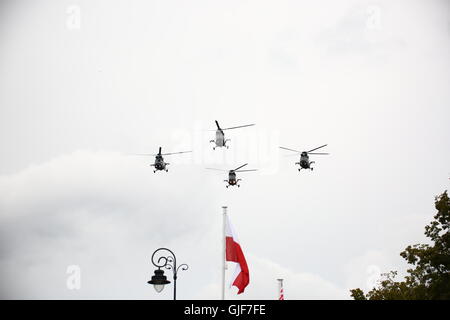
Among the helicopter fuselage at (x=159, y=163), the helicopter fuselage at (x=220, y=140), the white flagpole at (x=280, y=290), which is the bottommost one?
the white flagpole at (x=280, y=290)

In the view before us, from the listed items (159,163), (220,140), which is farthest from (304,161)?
(159,163)

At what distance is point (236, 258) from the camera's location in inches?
1113

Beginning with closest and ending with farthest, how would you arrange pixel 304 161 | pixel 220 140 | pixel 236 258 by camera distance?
pixel 236 258, pixel 220 140, pixel 304 161

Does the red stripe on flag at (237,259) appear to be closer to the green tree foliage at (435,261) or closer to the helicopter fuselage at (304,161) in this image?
the green tree foliage at (435,261)

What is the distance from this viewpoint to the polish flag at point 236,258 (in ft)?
92.1

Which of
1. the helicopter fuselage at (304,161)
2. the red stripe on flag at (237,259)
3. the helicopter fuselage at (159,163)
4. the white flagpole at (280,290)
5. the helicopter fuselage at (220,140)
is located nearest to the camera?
the red stripe on flag at (237,259)

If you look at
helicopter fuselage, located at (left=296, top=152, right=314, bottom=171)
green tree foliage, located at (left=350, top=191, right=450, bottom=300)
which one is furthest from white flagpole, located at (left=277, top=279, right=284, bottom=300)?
helicopter fuselage, located at (left=296, top=152, right=314, bottom=171)

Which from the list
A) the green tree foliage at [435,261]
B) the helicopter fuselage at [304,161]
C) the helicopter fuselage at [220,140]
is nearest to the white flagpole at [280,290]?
the green tree foliage at [435,261]

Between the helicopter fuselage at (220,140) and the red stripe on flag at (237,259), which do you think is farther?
the helicopter fuselage at (220,140)

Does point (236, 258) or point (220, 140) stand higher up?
point (220, 140)

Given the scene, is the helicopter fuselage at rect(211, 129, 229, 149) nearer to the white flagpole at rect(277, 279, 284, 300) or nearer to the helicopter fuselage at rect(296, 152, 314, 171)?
the helicopter fuselage at rect(296, 152, 314, 171)

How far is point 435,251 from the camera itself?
34938 millimetres

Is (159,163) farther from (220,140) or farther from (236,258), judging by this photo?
(236,258)
